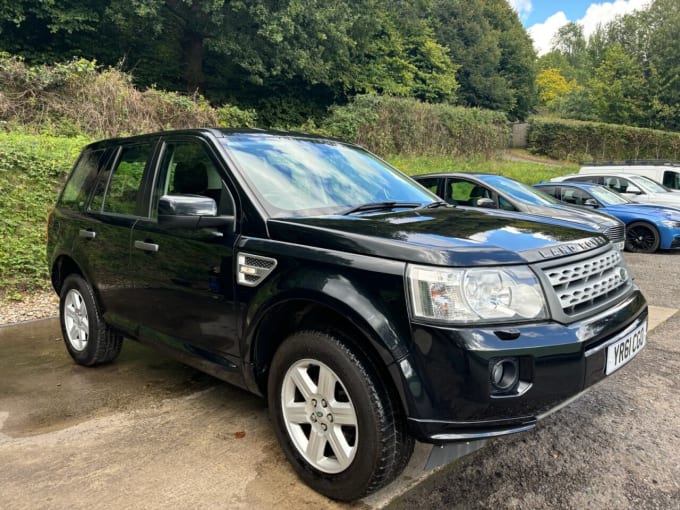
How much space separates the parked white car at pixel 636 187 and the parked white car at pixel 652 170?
131cm

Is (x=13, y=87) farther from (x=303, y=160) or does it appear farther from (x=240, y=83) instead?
A: (x=240, y=83)

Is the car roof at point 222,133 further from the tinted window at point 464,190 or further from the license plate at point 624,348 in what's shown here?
the tinted window at point 464,190

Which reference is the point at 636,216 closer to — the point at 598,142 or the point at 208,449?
the point at 208,449

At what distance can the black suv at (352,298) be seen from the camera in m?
2.05

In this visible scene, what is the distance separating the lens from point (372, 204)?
310 cm

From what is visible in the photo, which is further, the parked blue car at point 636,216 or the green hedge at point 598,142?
the green hedge at point 598,142

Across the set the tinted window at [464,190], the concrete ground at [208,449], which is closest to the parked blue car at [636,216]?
the tinted window at [464,190]

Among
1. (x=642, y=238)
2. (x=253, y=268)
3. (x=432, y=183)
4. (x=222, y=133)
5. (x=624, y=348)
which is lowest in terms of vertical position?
(x=642, y=238)

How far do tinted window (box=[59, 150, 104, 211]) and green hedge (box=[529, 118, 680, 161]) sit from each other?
32410 millimetres

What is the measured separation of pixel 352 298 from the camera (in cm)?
220

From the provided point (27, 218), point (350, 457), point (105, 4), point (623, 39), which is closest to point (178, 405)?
point (350, 457)

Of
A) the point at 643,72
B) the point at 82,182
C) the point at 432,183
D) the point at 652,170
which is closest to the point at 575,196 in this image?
the point at 432,183

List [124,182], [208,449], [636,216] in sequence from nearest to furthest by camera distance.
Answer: [208,449]
[124,182]
[636,216]

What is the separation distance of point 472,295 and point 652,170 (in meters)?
15.0
